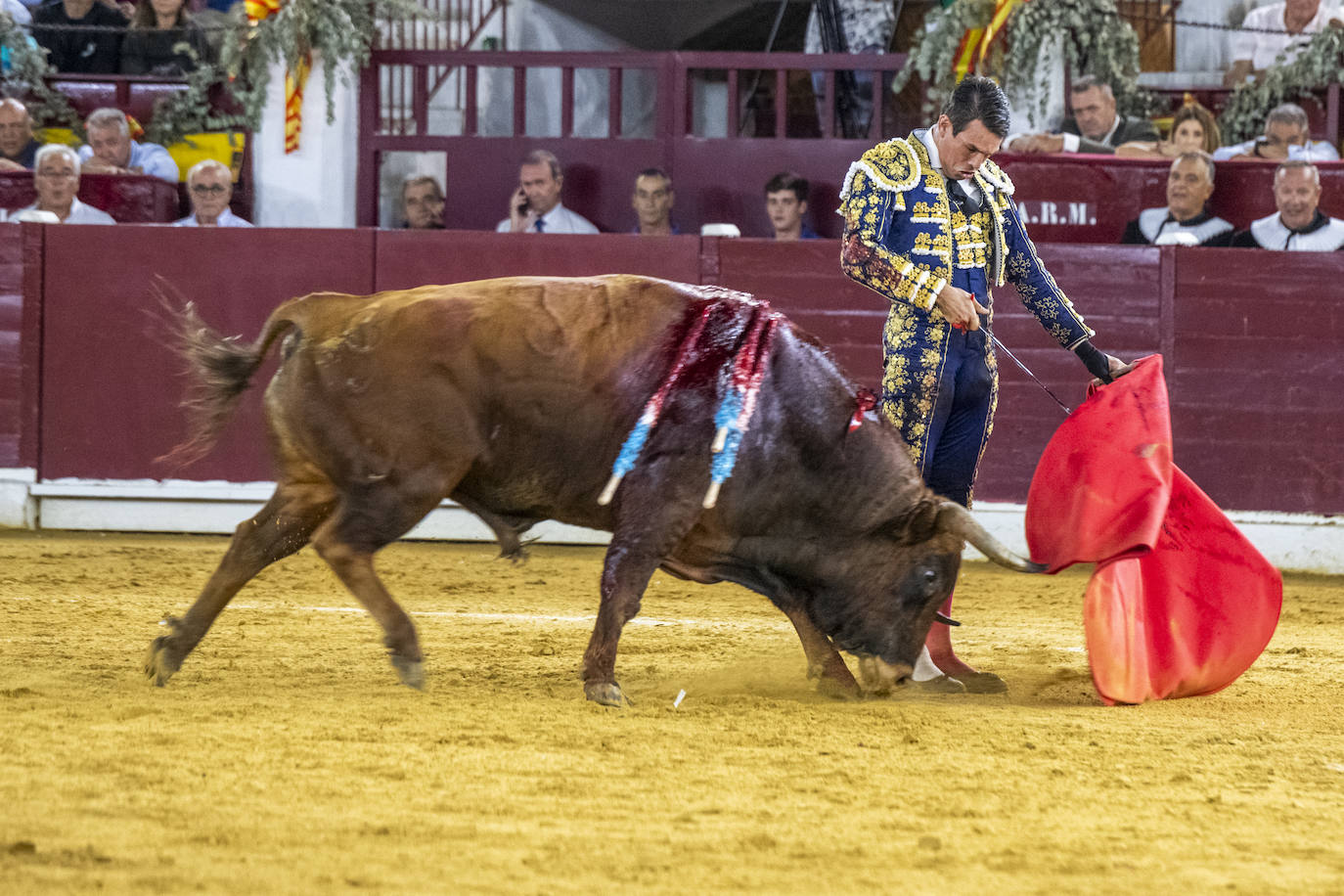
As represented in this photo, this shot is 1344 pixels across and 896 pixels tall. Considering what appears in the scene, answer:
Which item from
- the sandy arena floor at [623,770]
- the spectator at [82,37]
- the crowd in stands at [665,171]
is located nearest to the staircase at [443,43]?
the crowd in stands at [665,171]

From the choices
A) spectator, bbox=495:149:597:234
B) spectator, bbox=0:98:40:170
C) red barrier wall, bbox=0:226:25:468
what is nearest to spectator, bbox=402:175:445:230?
spectator, bbox=495:149:597:234

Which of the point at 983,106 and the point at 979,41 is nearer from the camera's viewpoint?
the point at 983,106

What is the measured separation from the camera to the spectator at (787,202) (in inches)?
302

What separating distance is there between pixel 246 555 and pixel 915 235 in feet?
6.21

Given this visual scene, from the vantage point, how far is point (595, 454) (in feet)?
12.6

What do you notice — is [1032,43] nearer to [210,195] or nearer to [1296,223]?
[1296,223]

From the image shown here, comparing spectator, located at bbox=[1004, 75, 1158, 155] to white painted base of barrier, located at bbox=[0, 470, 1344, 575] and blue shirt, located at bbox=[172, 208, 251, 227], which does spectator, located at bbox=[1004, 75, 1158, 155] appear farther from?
blue shirt, located at bbox=[172, 208, 251, 227]

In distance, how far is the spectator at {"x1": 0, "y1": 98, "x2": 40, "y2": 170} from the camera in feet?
27.9

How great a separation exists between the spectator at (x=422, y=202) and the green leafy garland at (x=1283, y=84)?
172 inches

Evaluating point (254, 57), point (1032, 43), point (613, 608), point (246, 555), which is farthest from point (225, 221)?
point (613, 608)

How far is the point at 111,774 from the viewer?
2.90 m

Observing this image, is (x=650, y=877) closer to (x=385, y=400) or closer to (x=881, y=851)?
(x=881, y=851)

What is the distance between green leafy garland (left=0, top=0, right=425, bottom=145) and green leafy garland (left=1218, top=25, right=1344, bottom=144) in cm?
453

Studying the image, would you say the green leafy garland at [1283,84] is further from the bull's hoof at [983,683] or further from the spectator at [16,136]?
the spectator at [16,136]
